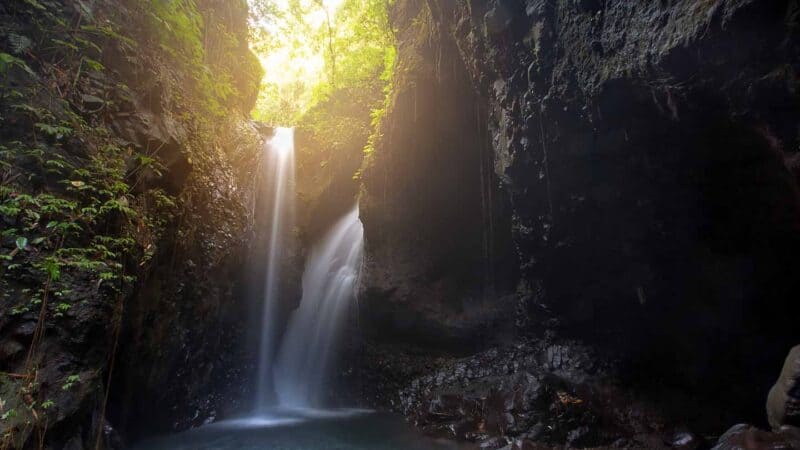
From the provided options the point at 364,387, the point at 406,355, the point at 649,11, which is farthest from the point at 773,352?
the point at 364,387

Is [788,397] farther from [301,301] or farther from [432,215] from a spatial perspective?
[301,301]

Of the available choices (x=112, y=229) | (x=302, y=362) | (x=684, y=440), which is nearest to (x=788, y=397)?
(x=684, y=440)

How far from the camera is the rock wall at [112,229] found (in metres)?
4.12

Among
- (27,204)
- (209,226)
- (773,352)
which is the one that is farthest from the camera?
(209,226)

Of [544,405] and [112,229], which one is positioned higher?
[112,229]

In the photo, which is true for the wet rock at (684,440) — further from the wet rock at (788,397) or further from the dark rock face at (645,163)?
the wet rock at (788,397)

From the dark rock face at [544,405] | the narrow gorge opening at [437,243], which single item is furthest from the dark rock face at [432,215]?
the dark rock face at [544,405]

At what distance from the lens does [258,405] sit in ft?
33.3

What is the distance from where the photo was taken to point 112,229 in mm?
5379

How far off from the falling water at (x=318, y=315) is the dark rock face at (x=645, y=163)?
4820 millimetres

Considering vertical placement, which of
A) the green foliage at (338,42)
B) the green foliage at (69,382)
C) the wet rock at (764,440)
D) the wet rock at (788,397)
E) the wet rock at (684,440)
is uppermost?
the green foliage at (338,42)

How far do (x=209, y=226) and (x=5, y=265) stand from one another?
4.90 meters

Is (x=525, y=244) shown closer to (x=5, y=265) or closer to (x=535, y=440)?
(x=535, y=440)

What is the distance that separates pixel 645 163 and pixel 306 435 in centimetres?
715
